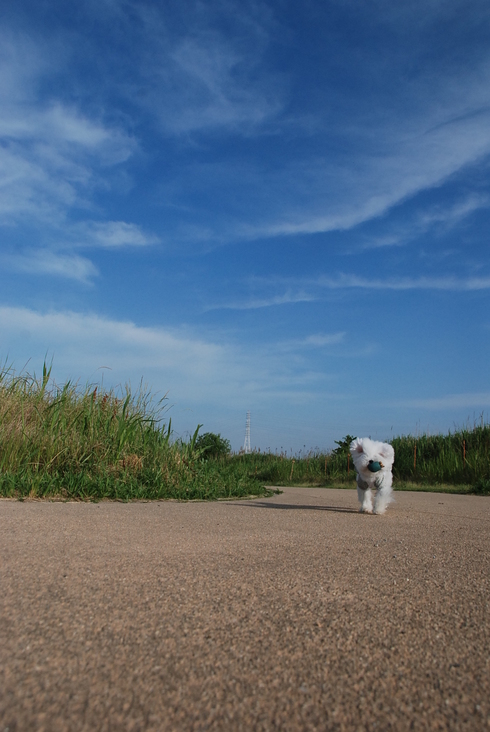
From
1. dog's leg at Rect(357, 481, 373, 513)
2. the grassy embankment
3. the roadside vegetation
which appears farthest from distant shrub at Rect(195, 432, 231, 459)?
dog's leg at Rect(357, 481, 373, 513)

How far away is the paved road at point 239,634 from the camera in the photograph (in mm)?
1188

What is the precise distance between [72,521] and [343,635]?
2.49m

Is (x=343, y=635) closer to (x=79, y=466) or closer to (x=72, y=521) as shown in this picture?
(x=72, y=521)

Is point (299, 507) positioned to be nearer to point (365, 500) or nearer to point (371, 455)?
point (365, 500)

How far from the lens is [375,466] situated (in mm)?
4664

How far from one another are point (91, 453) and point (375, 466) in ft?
11.4

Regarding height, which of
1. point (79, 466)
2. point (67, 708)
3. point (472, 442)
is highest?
point (472, 442)

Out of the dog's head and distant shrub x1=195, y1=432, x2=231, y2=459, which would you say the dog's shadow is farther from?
distant shrub x1=195, y1=432, x2=231, y2=459

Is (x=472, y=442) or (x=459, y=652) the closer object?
(x=459, y=652)

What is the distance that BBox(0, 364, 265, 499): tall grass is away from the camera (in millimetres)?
5516

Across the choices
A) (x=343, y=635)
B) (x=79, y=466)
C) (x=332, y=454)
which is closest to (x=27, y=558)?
(x=343, y=635)

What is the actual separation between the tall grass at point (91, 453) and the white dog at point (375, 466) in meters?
2.10

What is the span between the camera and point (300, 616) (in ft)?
5.74

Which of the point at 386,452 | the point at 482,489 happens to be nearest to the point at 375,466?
the point at 386,452
